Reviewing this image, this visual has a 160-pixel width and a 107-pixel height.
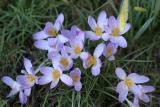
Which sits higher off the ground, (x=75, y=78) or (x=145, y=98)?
(x=75, y=78)

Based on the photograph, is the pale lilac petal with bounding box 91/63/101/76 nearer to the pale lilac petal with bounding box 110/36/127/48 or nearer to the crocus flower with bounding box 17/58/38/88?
the pale lilac petal with bounding box 110/36/127/48

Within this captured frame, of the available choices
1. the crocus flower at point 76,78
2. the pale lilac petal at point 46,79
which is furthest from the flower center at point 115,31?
the pale lilac petal at point 46,79

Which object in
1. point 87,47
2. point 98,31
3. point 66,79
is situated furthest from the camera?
point 87,47

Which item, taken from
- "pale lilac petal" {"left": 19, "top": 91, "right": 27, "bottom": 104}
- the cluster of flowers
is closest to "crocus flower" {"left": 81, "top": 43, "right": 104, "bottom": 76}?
the cluster of flowers

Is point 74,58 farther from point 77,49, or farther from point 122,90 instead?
point 122,90

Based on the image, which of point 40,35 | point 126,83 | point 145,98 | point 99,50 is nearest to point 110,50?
point 99,50

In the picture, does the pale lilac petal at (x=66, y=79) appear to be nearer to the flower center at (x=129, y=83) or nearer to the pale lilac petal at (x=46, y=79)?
the pale lilac petal at (x=46, y=79)
